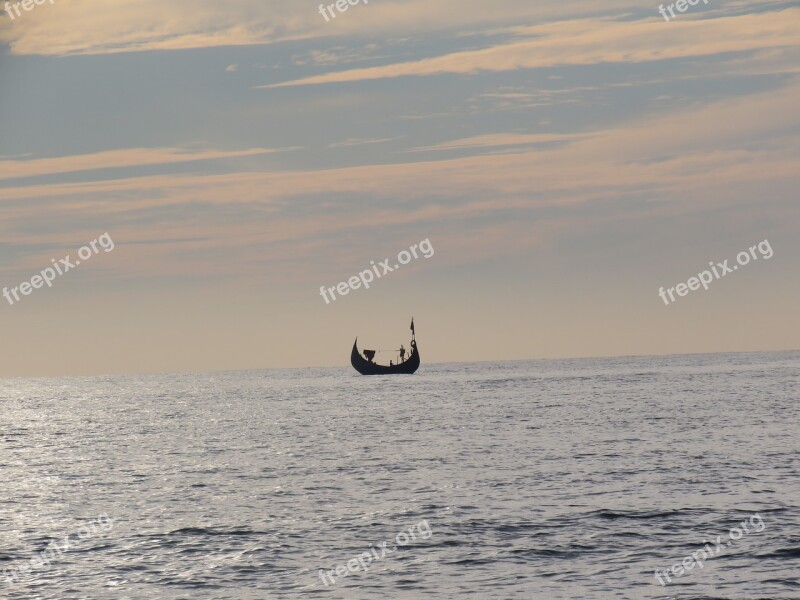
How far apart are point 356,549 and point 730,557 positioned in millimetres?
10623

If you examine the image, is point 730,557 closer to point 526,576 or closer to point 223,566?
point 526,576

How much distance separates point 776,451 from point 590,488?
1641cm

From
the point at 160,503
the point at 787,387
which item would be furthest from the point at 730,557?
the point at 787,387

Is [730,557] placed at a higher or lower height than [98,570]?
lower

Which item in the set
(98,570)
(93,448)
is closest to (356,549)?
(98,570)

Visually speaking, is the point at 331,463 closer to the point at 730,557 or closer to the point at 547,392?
the point at 730,557

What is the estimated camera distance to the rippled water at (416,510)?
88.0 feet

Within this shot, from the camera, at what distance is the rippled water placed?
26812 mm

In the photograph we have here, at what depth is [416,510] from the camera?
3650 cm

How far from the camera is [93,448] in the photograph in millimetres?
66875

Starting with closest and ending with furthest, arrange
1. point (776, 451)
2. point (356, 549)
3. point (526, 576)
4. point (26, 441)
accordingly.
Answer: point (526, 576) → point (356, 549) → point (776, 451) → point (26, 441)

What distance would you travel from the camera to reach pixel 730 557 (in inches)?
1129

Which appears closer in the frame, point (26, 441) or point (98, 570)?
point (98, 570)

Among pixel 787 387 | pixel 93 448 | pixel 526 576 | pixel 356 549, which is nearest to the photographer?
pixel 526 576
